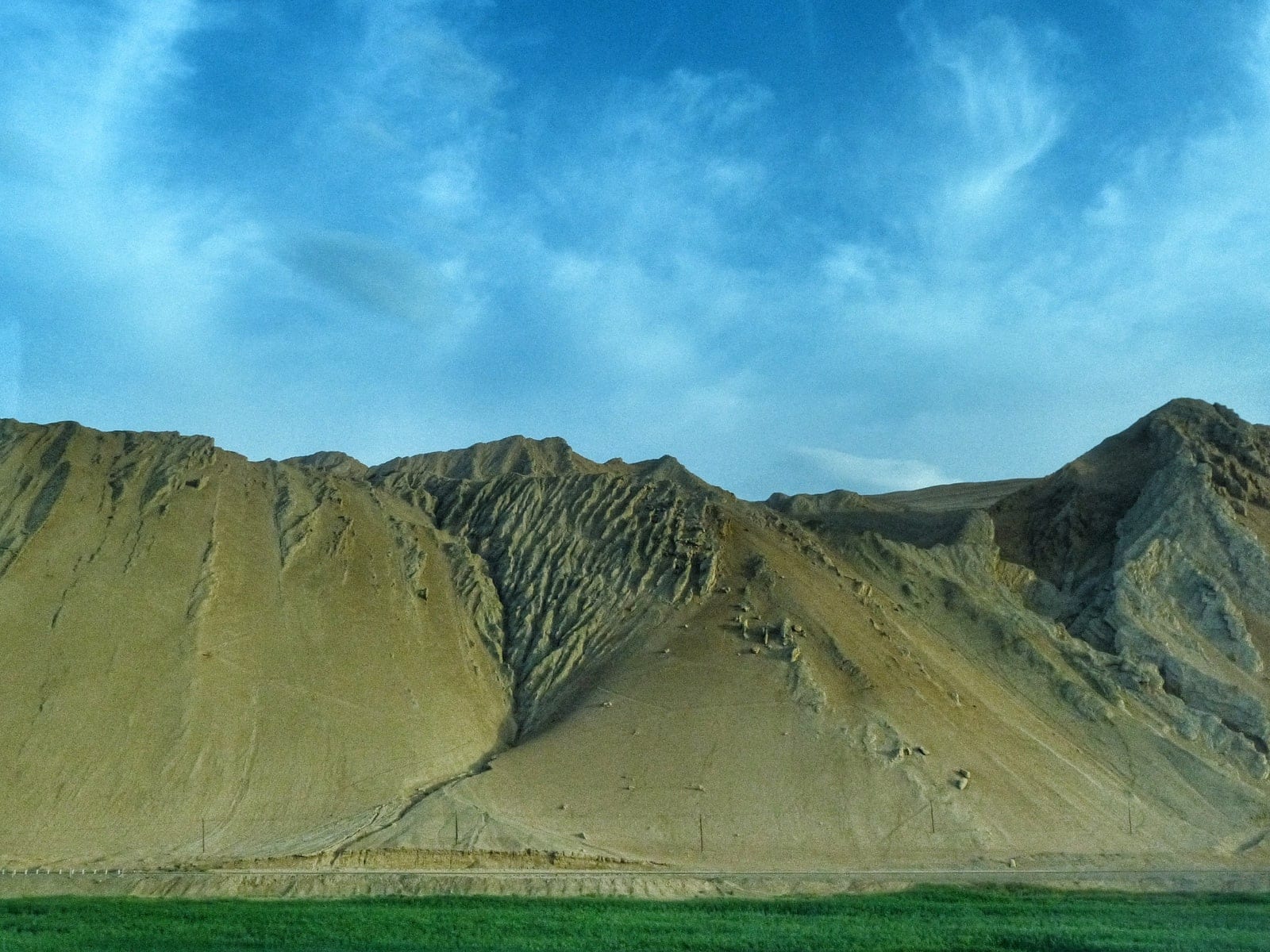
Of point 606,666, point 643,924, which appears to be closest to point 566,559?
point 606,666

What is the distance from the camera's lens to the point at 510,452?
260 ft

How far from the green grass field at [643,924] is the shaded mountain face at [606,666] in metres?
9.08

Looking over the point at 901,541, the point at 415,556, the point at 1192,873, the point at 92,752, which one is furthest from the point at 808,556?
the point at 92,752

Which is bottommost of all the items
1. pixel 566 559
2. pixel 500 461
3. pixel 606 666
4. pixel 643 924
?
pixel 643 924

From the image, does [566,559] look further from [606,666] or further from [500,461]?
[500,461]

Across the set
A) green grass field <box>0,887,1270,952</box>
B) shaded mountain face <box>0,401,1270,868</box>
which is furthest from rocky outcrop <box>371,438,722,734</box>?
green grass field <box>0,887,1270,952</box>

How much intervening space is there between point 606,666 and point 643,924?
25845 mm

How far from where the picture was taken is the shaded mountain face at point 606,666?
4231cm

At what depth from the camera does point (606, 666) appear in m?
53.4

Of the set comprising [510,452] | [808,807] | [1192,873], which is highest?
[510,452]

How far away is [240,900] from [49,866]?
7.67 metres

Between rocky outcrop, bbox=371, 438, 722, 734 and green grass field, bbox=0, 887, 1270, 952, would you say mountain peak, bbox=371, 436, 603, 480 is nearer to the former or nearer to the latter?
rocky outcrop, bbox=371, 438, 722, 734

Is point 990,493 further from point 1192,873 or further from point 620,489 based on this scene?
point 1192,873

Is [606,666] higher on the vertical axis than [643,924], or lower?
higher
